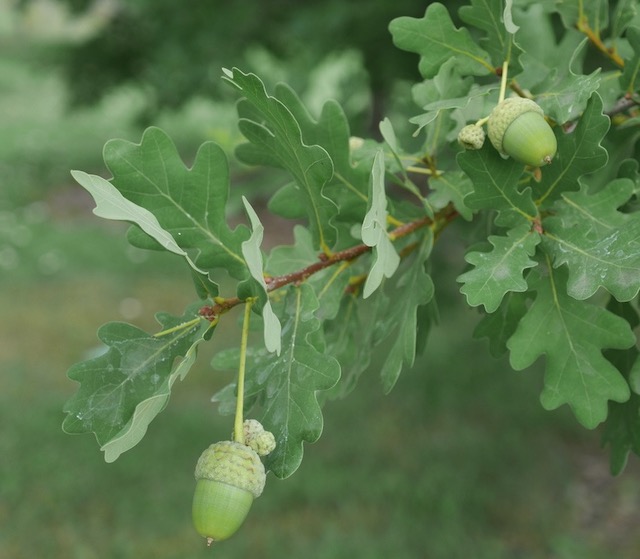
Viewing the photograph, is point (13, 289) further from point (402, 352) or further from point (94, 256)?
Result: point (402, 352)

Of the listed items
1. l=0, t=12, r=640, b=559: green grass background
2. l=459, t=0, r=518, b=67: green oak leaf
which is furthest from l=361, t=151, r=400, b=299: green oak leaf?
l=0, t=12, r=640, b=559: green grass background

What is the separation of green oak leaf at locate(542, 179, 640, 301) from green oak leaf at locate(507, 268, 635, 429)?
61mm

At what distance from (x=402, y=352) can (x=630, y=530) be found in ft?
13.5

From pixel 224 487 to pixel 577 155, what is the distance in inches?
22.6

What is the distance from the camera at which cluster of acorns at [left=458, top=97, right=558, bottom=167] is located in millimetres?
986

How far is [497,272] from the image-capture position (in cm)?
100

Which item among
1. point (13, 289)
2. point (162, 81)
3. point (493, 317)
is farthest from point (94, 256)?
point (493, 317)

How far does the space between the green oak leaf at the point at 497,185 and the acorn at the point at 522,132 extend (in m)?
0.04

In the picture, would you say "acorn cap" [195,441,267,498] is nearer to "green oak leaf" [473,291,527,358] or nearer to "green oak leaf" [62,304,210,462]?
"green oak leaf" [62,304,210,462]

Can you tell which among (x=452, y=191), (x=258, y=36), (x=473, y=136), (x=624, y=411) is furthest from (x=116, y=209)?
(x=258, y=36)

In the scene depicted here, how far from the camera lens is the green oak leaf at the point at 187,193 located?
1109 millimetres

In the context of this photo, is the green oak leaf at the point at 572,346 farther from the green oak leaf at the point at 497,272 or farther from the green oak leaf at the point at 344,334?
the green oak leaf at the point at 344,334

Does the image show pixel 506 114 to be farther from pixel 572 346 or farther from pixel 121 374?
pixel 121 374

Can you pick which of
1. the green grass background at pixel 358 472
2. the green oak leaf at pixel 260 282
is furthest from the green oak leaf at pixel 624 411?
the green grass background at pixel 358 472
